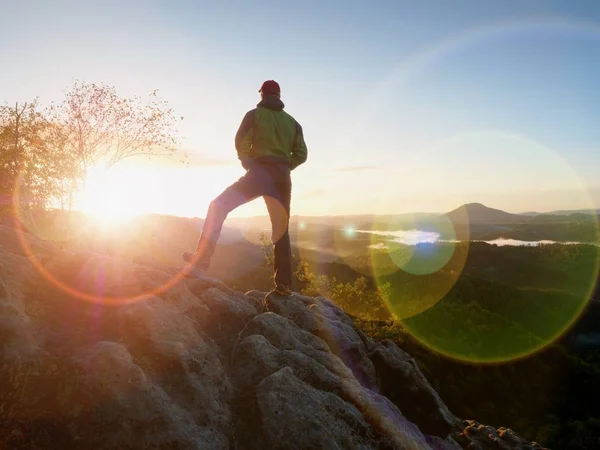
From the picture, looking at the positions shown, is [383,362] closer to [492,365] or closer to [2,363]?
[2,363]

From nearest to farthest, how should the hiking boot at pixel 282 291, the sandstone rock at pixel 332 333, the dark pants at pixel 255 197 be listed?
the dark pants at pixel 255 197, the sandstone rock at pixel 332 333, the hiking boot at pixel 282 291

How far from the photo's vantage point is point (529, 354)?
152 feet

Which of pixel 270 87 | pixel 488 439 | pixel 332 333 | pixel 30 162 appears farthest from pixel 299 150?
pixel 30 162

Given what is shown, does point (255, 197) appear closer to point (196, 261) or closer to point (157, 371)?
point (196, 261)

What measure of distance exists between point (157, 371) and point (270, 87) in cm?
659

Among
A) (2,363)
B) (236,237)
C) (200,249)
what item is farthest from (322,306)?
(236,237)

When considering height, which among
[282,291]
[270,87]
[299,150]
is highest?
[270,87]

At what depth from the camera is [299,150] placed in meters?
10.1

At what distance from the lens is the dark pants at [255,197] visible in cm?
919

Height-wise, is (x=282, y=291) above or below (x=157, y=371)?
above

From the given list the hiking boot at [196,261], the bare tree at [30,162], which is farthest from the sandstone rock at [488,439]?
the bare tree at [30,162]

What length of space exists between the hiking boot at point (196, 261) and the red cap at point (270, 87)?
4.24m

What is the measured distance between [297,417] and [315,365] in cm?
179

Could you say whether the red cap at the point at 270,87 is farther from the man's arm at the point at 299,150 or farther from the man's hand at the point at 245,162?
the man's hand at the point at 245,162
